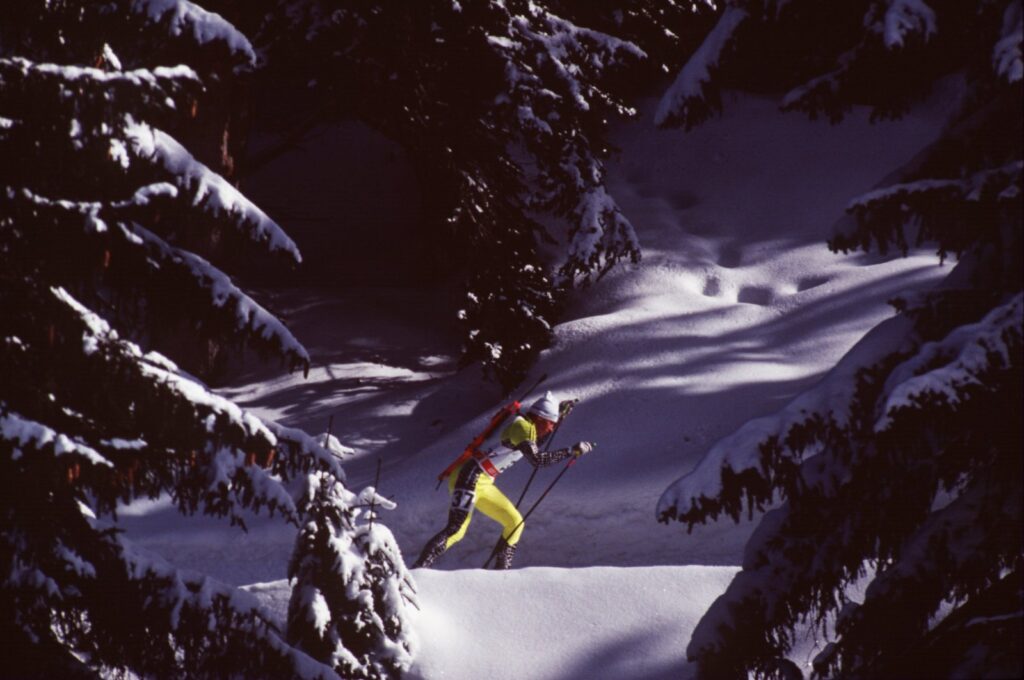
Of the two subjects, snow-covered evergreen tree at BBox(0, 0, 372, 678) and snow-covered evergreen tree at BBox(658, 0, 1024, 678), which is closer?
snow-covered evergreen tree at BBox(658, 0, 1024, 678)

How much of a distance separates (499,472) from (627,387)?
3010 mm

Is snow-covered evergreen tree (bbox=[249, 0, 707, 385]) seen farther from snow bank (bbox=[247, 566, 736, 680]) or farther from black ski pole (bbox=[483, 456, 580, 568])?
snow bank (bbox=[247, 566, 736, 680])

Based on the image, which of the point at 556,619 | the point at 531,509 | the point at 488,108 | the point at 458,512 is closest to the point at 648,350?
the point at 488,108

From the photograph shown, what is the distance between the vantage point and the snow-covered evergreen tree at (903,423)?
4.07 metres

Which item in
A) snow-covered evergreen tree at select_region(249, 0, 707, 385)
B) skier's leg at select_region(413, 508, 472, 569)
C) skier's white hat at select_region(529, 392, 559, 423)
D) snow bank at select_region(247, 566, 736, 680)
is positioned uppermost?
snow-covered evergreen tree at select_region(249, 0, 707, 385)

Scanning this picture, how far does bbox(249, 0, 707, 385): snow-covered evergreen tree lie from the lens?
11086 millimetres

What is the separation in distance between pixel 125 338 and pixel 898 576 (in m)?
3.42

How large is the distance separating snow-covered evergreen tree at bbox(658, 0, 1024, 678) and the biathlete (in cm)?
394

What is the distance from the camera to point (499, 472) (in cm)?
895

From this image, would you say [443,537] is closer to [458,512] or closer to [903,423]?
[458,512]

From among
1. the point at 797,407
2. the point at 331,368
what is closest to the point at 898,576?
the point at 797,407

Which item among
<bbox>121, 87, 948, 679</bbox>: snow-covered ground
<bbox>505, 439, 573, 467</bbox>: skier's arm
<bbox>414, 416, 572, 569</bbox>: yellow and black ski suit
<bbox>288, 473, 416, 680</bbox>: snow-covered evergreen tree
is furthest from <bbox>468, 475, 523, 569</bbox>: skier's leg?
<bbox>288, 473, 416, 680</bbox>: snow-covered evergreen tree

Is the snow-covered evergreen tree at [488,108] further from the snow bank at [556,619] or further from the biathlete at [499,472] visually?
the snow bank at [556,619]

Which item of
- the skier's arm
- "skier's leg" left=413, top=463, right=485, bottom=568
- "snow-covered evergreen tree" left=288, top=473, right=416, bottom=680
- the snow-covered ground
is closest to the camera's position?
"snow-covered evergreen tree" left=288, top=473, right=416, bottom=680
